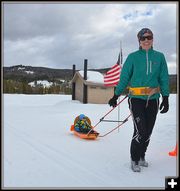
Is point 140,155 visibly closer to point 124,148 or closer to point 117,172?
point 117,172

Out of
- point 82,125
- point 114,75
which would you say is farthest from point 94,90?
point 82,125

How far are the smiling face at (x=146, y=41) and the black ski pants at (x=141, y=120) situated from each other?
0.74m

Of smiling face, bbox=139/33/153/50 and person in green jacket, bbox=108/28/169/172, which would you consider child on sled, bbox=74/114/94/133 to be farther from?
smiling face, bbox=139/33/153/50

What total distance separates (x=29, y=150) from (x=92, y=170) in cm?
141

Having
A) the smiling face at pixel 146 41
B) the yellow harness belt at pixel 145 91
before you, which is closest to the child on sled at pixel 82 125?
the yellow harness belt at pixel 145 91

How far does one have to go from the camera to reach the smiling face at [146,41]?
4.37 m

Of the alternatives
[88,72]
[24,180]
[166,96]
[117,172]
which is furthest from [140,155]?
[88,72]

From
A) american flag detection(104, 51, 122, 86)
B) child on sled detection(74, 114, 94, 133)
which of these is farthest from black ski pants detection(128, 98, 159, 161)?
american flag detection(104, 51, 122, 86)

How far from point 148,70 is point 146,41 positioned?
16.0 inches

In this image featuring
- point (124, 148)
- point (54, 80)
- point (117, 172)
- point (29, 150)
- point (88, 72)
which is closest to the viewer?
point (117, 172)

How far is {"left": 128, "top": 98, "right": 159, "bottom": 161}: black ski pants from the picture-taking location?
4.32 m

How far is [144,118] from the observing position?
434 cm

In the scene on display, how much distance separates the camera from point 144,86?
14.4 feet

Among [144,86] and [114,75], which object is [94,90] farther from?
[144,86]
